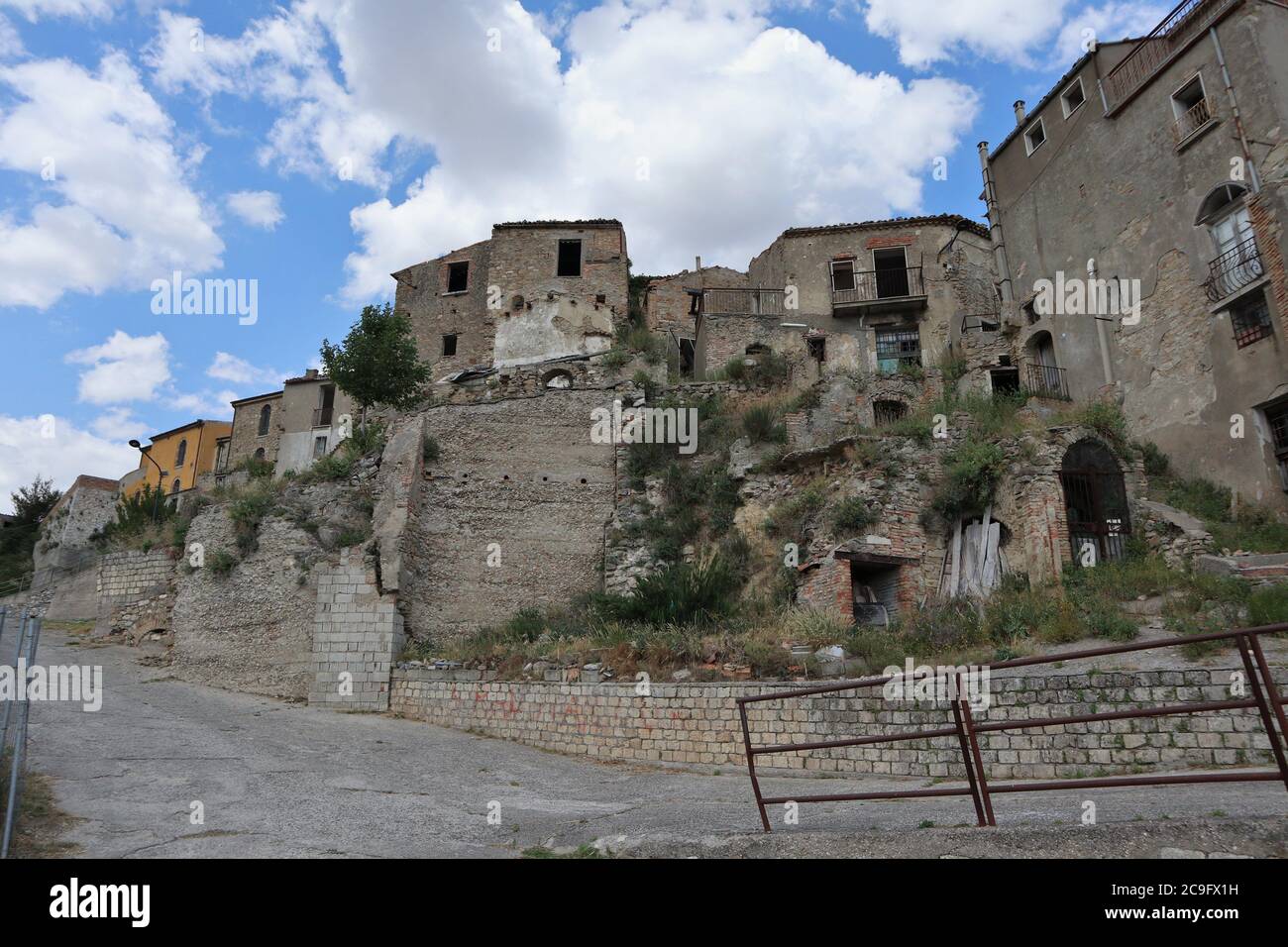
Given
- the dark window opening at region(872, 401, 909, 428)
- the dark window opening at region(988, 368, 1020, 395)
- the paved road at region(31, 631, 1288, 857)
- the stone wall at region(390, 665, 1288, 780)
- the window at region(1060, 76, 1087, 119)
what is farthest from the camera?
the dark window opening at region(988, 368, 1020, 395)

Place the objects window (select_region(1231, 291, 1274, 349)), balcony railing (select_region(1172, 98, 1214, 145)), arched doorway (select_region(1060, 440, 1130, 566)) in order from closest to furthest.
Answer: arched doorway (select_region(1060, 440, 1130, 566)) < window (select_region(1231, 291, 1274, 349)) < balcony railing (select_region(1172, 98, 1214, 145))

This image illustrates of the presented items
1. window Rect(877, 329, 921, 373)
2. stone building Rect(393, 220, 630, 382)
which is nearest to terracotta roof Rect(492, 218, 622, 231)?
stone building Rect(393, 220, 630, 382)

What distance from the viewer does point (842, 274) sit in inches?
1203

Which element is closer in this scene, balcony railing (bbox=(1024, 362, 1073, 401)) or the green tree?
balcony railing (bbox=(1024, 362, 1073, 401))

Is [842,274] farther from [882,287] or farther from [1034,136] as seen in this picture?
[1034,136]

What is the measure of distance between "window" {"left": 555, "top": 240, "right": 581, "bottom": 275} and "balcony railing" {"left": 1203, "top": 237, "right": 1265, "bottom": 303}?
21.3 meters

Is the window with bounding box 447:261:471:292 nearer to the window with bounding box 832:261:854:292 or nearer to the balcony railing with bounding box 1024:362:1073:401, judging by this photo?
the window with bounding box 832:261:854:292

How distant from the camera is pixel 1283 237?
17.0 m

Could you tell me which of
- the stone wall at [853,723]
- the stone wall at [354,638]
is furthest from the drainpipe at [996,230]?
the stone wall at [354,638]

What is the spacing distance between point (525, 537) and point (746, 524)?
583 cm

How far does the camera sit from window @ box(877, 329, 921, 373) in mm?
29484
